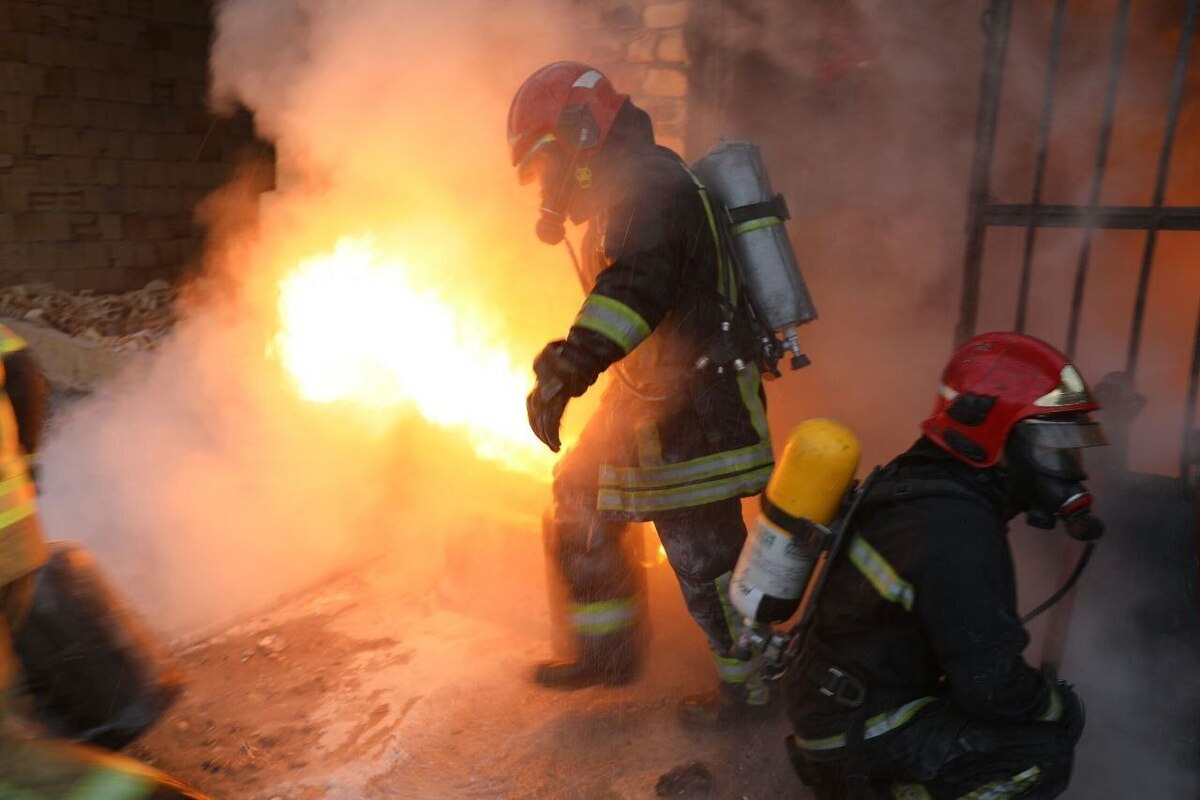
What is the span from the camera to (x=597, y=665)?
359cm

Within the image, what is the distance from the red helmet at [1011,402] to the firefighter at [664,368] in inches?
41.1

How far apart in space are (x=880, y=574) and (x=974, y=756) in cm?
52

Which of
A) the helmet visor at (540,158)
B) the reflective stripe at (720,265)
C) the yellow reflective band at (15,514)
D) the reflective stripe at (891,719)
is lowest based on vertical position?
the reflective stripe at (891,719)

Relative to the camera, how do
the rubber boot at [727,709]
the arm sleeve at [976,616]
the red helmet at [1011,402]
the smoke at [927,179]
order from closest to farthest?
1. the arm sleeve at [976,616]
2. the red helmet at [1011,402]
3. the rubber boot at [727,709]
4. the smoke at [927,179]

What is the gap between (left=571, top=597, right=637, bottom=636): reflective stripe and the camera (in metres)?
3.52

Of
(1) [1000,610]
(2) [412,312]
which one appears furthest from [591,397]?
(1) [1000,610]

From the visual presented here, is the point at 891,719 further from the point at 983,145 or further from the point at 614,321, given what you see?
the point at 983,145

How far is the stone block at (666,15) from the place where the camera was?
3998 millimetres

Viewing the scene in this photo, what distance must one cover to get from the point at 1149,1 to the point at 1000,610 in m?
3.61

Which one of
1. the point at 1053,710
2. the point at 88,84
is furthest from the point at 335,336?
the point at 88,84

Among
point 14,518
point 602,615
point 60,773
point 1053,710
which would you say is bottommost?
point 602,615

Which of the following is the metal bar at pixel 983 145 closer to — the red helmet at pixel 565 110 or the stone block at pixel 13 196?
the red helmet at pixel 565 110

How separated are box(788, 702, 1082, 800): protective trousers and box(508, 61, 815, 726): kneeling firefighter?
0.94m

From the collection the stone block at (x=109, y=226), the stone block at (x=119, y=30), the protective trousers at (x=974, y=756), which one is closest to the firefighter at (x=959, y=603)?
the protective trousers at (x=974, y=756)
